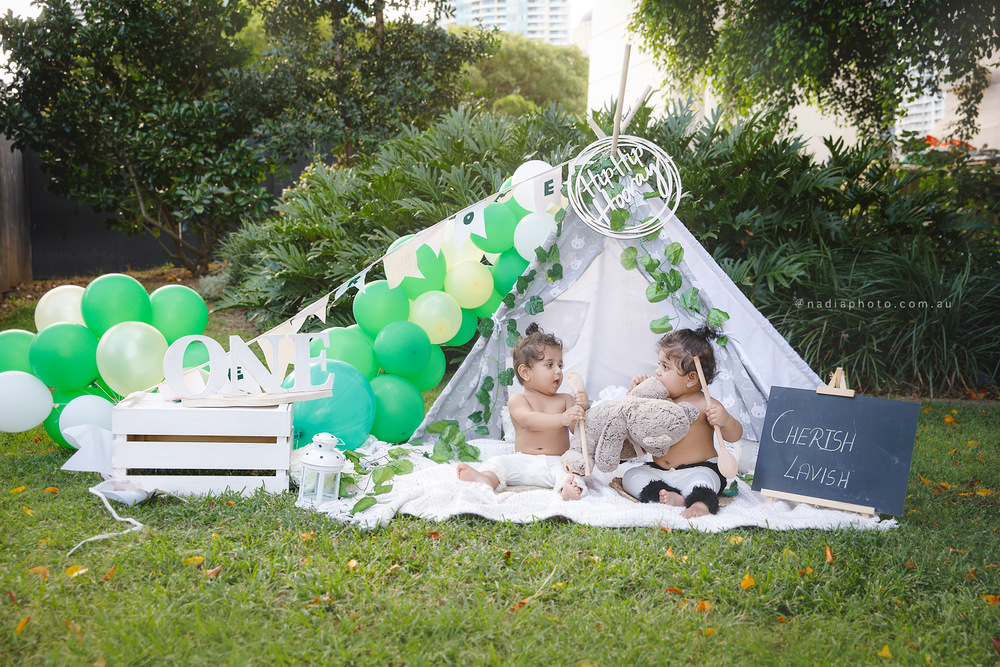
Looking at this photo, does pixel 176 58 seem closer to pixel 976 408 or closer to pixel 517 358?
pixel 517 358

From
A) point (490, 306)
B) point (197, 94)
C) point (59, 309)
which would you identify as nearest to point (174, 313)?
point (59, 309)

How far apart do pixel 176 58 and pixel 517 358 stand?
24.0ft

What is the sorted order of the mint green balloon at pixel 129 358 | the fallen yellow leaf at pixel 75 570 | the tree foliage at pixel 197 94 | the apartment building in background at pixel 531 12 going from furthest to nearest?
the apartment building in background at pixel 531 12, the tree foliage at pixel 197 94, the mint green balloon at pixel 129 358, the fallen yellow leaf at pixel 75 570

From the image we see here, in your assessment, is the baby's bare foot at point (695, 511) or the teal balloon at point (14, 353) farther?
the teal balloon at point (14, 353)

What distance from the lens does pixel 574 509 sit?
108 inches

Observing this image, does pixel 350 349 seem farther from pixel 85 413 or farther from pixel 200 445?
pixel 85 413

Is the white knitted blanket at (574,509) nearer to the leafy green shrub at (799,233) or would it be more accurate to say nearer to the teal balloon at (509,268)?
the teal balloon at (509,268)

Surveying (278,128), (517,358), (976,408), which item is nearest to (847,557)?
(517,358)

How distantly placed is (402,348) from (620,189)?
4.52 ft

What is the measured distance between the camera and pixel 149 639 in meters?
1.81

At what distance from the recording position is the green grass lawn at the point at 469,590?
1822 millimetres

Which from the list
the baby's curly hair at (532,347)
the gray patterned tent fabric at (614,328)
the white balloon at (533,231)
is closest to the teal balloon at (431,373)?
the gray patterned tent fabric at (614,328)

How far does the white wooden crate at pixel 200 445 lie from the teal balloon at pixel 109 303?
0.63 metres

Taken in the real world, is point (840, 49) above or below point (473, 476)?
above
